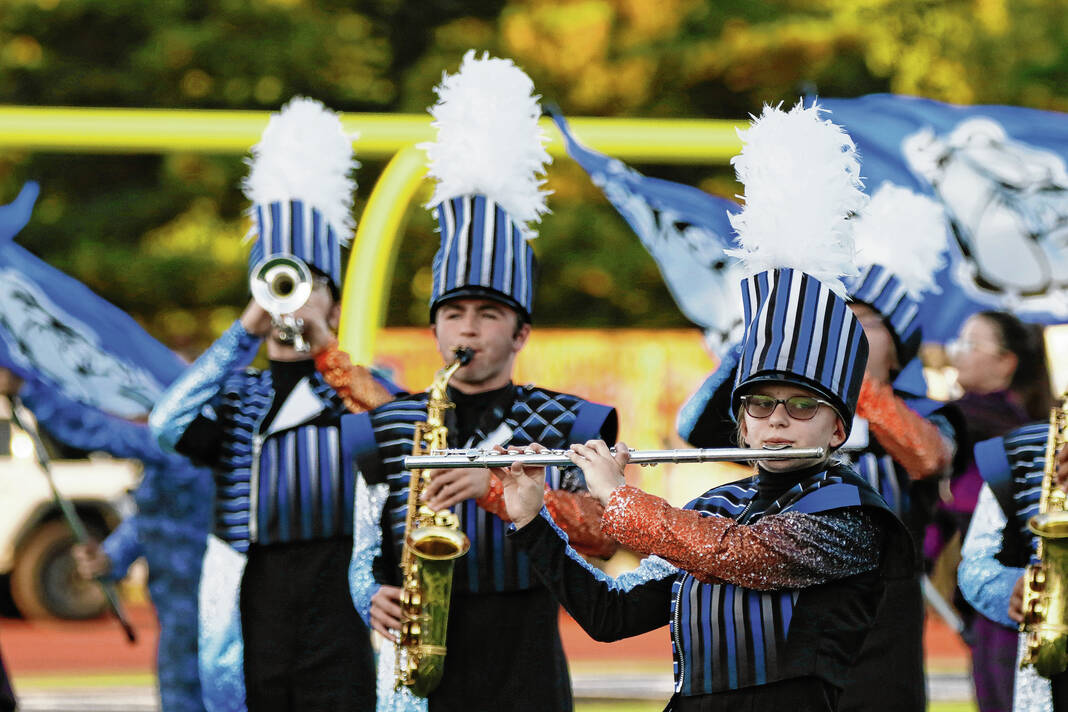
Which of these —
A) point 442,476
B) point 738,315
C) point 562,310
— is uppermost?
point 562,310

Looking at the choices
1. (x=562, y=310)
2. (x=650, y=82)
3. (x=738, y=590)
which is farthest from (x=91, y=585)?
(x=738, y=590)

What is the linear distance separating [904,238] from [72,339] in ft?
12.2

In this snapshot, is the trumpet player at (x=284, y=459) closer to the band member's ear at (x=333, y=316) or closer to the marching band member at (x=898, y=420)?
the band member's ear at (x=333, y=316)

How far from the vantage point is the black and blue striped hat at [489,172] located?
508 cm

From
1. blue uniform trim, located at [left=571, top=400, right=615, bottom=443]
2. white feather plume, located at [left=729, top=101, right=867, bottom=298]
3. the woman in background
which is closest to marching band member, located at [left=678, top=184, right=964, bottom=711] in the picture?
blue uniform trim, located at [left=571, top=400, right=615, bottom=443]

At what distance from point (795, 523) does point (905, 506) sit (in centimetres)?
229

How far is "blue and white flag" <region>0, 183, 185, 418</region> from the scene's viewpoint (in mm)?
7629

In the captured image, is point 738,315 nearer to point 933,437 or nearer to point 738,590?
point 933,437

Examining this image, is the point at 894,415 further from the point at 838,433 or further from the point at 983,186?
the point at 983,186

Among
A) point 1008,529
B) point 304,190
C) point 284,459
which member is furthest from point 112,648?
point 1008,529

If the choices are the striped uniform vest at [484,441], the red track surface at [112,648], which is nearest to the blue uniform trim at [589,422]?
the striped uniform vest at [484,441]

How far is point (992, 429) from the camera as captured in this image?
7027 mm

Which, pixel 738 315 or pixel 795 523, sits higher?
pixel 738 315

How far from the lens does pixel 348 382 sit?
5637 millimetres
